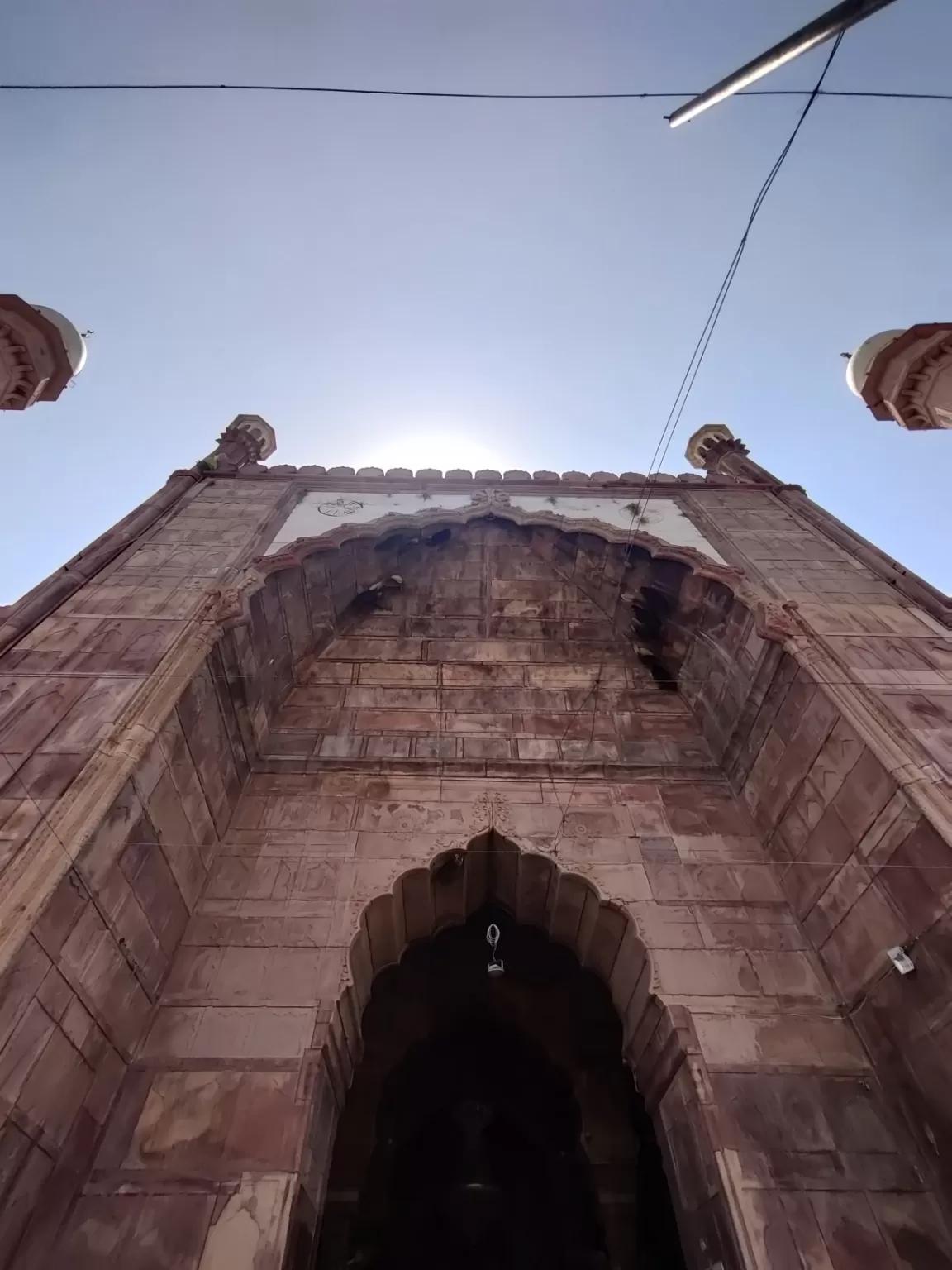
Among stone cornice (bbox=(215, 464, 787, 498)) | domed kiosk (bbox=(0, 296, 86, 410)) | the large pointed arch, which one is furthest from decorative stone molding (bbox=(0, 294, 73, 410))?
the large pointed arch

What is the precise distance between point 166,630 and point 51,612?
131 centimetres

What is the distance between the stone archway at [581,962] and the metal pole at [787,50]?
604 centimetres

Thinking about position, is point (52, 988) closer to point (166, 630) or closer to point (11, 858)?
point (11, 858)

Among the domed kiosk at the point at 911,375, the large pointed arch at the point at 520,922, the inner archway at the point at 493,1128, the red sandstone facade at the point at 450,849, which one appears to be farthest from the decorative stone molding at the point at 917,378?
the inner archway at the point at 493,1128

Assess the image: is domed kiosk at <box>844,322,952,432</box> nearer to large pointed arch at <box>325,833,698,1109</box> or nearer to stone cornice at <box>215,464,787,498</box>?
stone cornice at <box>215,464,787,498</box>

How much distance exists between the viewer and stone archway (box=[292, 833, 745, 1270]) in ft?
15.1

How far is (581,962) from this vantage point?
254 inches

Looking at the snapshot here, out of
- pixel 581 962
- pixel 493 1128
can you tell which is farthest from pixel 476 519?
pixel 493 1128

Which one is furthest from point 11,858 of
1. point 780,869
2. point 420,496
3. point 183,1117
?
point 420,496

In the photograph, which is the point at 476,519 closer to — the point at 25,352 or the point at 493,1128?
the point at 25,352

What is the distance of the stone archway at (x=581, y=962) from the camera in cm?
459

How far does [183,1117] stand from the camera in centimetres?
463

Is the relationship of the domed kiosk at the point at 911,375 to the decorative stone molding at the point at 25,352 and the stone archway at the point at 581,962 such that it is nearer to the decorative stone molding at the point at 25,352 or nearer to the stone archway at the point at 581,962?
the stone archway at the point at 581,962

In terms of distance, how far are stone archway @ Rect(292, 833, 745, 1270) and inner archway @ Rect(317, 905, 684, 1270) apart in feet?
2.42
